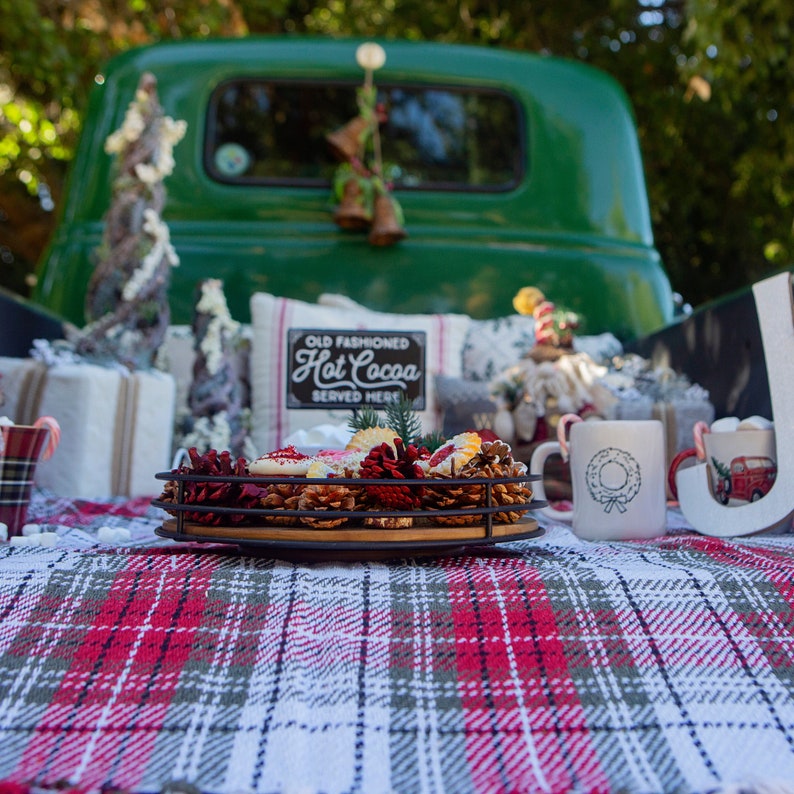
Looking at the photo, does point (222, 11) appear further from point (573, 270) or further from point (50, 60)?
point (573, 270)

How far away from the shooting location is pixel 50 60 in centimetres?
517

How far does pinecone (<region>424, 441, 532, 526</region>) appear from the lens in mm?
820

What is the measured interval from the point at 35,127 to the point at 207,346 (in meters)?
4.75

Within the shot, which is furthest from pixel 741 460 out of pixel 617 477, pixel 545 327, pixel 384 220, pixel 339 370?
pixel 384 220

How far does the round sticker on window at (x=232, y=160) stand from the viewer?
8.55 feet

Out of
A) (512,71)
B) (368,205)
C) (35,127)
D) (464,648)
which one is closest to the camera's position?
(464,648)

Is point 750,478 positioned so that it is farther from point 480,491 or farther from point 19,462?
point 19,462

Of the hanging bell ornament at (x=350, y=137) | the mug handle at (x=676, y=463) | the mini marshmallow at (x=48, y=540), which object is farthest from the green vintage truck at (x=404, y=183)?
the mini marshmallow at (x=48, y=540)

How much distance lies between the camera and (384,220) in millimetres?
2439

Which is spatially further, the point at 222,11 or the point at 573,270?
the point at 222,11

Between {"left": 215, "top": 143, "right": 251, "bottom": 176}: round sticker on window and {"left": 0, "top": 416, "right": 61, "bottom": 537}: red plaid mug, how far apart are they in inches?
62.4

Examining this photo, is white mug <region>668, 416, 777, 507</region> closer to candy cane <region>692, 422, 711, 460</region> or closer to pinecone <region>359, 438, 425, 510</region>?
candy cane <region>692, 422, 711, 460</region>

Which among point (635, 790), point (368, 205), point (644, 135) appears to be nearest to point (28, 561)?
point (635, 790)

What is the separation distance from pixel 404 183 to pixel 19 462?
5.57ft
